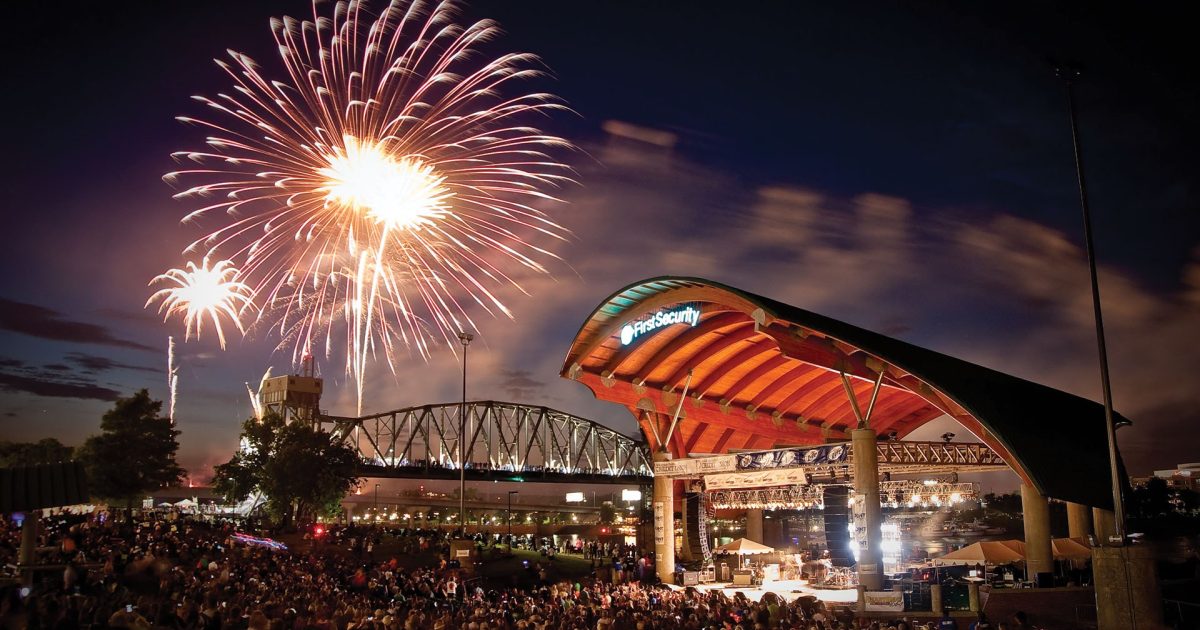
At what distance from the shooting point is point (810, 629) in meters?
16.8

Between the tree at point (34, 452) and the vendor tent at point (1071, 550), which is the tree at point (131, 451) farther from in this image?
the vendor tent at point (1071, 550)

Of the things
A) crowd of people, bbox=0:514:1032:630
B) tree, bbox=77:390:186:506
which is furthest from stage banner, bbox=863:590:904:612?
tree, bbox=77:390:186:506

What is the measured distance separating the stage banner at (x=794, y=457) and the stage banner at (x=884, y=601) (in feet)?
18.6

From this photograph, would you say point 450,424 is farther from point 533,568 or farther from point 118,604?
point 118,604

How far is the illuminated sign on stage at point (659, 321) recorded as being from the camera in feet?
110

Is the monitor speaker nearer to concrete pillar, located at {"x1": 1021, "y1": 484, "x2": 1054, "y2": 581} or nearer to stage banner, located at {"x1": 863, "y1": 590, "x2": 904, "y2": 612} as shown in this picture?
concrete pillar, located at {"x1": 1021, "y1": 484, "x2": 1054, "y2": 581}

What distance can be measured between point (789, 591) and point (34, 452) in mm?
76510

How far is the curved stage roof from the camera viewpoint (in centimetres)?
2644

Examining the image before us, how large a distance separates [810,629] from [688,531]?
81.4 feet

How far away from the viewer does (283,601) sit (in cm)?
1669

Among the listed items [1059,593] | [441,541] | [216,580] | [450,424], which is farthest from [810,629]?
[450,424]

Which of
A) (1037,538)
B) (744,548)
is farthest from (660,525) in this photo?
(1037,538)

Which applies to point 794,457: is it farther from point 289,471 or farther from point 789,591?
point 289,471

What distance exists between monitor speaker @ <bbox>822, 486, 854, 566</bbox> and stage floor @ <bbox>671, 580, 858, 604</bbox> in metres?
2.34
